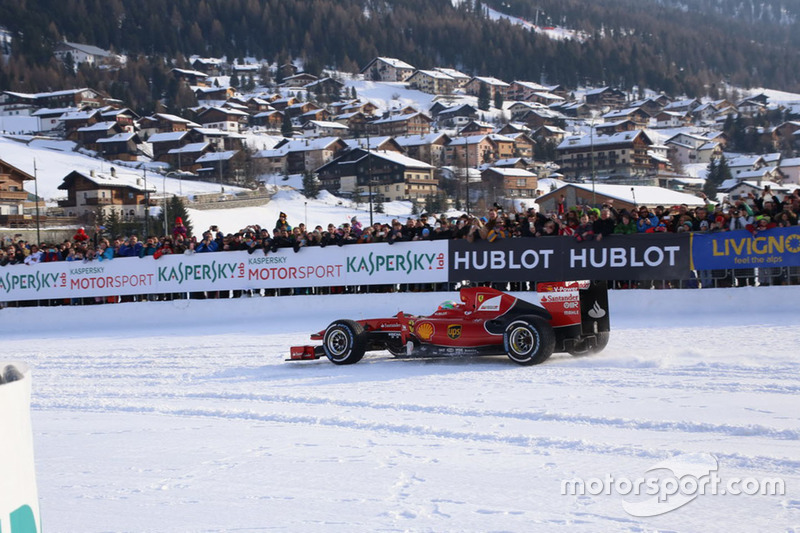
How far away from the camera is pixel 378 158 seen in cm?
9569

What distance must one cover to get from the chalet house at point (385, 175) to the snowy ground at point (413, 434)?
82.0 metres

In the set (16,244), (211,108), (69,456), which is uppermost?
(211,108)

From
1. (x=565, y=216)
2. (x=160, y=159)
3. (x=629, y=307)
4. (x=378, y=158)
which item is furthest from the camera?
(x=160, y=159)

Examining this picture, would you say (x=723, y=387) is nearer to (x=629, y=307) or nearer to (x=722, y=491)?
(x=722, y=491)

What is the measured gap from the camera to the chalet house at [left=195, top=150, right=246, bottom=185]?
350 feet

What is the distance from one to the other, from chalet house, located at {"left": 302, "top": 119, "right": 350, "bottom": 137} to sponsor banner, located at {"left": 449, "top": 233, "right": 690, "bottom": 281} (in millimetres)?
126804

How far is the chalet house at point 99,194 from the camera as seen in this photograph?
249ft

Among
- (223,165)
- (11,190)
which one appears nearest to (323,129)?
(223,165)

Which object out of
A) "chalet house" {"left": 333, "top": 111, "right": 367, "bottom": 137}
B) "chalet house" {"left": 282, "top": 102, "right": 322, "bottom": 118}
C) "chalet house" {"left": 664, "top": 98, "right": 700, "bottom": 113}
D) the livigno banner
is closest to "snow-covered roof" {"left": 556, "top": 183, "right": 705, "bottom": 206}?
the livigno banner

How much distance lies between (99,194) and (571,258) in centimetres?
6773

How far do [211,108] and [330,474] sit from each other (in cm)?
14557

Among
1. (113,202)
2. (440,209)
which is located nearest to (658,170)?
(440,209)

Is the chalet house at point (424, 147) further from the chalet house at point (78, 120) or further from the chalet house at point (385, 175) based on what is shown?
the chalet house at point (78, 120)

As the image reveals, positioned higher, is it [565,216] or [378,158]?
[378,158]
